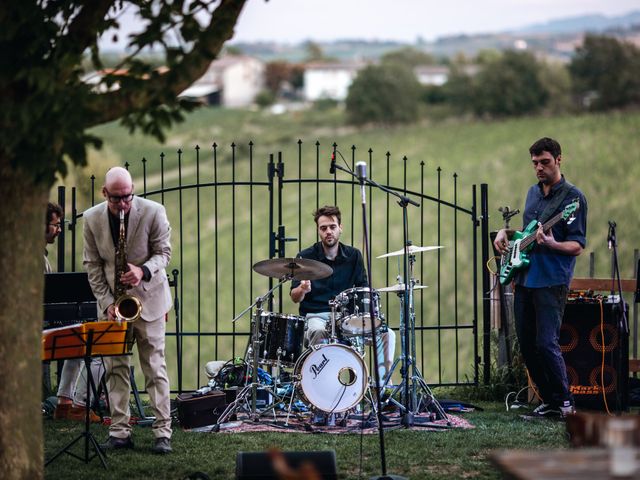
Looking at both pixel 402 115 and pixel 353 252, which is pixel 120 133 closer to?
pixel 402 115

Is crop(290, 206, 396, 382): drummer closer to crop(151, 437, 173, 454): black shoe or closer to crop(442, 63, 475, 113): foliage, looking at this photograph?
crop(151, 437, 173, 454): black shoe

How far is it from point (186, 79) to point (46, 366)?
5436mm

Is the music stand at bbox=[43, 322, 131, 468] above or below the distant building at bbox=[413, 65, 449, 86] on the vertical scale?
below

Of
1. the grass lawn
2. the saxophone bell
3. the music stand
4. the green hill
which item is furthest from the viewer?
the green hill

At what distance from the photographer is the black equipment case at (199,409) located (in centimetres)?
889

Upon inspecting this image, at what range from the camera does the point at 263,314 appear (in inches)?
364

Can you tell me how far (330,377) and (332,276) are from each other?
3.85ft

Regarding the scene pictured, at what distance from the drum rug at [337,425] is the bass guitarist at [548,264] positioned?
0.85 meters

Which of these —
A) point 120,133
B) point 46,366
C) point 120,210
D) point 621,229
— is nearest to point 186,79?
point 120,210

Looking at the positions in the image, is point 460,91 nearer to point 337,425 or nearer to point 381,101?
point 381,101

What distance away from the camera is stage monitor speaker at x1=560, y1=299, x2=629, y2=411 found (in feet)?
31.0

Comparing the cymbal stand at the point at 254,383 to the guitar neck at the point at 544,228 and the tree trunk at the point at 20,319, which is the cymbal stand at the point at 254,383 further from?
the tree trunk at the point at 20,319

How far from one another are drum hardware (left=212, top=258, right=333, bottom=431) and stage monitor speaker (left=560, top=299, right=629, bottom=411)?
2267 mm

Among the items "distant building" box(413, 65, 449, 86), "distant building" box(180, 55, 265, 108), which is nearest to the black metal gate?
"distant building" box(413, 65, 449, 86)
